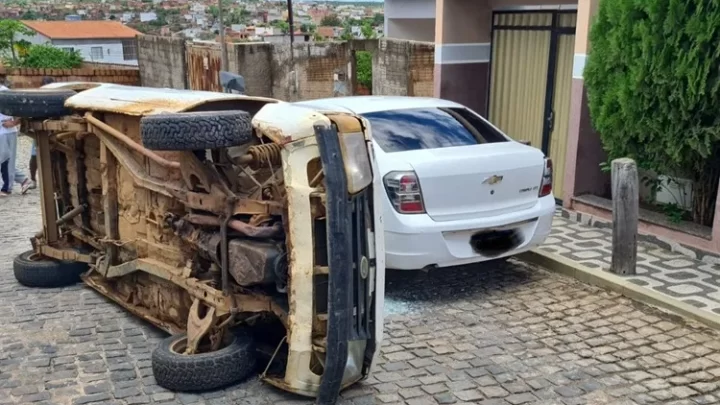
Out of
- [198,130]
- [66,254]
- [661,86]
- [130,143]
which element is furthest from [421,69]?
[198,130]

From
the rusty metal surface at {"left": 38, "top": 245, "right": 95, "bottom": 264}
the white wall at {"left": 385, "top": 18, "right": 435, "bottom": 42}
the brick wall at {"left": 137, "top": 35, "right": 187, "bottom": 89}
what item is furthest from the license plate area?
the white wall at {"left": 385, "top": 18, "right": 435, "bottom": 42}

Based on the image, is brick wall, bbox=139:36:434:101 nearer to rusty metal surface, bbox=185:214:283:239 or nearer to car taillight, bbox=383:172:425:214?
car taillight, bbox=383:172:425:214

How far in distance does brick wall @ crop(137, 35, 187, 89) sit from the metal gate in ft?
31.2

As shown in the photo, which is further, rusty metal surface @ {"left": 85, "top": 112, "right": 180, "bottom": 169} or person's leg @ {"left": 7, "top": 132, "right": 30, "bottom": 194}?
person's leg @ {"left": 7, "top": 132, "right": 30, "bottom": 194}

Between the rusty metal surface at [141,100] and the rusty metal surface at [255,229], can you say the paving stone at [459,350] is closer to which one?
the rusty metal surface at [255,229]

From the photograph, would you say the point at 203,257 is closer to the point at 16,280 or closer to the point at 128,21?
the point at 16,280

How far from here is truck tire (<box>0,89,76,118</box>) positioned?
18.9 feet

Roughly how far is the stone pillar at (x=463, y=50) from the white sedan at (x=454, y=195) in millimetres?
4214

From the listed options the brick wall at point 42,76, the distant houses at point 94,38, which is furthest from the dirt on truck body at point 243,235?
the distant houses at point 94,38

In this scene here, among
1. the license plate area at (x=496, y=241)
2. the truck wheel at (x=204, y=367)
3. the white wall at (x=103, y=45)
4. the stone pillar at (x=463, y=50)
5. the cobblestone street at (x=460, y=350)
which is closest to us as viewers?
the truck wheel at (x=204, y=367)

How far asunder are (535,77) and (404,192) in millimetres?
4663

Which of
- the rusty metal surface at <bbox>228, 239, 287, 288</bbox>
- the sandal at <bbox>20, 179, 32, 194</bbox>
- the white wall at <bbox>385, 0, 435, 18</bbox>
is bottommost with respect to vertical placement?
the sandal at <bbox>20, 179, 32, 194</bbox>

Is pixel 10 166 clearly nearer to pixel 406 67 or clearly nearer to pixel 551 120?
pixel 406 67

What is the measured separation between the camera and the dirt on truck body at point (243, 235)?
3.76m
